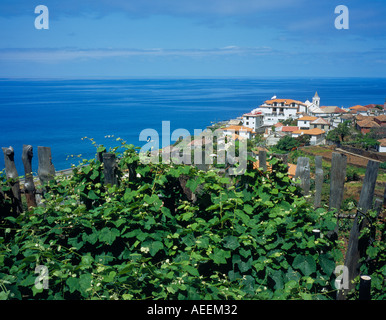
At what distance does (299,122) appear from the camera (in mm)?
59094

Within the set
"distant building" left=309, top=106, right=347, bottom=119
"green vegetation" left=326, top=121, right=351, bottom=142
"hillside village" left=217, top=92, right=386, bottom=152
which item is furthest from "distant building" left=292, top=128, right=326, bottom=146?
"distant building" left=309, top=106, right=347, bottom=119

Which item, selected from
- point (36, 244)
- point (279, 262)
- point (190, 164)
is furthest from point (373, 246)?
point (36, 244)

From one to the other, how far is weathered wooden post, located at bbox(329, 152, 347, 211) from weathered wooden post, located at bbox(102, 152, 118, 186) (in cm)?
203

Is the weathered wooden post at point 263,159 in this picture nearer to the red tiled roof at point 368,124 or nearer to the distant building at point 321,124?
the red tiled roof at point 368,124

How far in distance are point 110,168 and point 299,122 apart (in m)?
59.9

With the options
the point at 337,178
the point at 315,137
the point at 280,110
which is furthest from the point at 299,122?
the point at 337,178

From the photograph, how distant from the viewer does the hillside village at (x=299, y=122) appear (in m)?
51.2

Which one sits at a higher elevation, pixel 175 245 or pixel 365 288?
→ pixel 175 245

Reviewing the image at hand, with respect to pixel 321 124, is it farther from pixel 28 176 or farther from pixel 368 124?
pixel 28 176

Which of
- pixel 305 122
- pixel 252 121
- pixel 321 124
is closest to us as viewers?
pixel 321 124

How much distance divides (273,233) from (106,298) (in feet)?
4.47

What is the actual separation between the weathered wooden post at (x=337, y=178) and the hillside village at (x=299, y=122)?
38776mm

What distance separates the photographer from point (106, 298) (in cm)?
208
